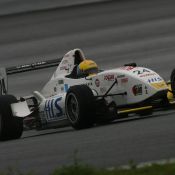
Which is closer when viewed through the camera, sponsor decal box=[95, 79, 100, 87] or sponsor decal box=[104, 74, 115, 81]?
sponsor decal box=[104, 74, 115, 81]

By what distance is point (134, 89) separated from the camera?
11344 millimetres

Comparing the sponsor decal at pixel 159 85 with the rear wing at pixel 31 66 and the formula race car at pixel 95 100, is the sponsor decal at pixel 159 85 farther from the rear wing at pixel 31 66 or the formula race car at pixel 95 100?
the rear wing at pixel 31 66

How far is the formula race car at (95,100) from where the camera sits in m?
11.1

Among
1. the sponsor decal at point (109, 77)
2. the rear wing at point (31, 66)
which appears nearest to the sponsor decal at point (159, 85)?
the sponsor decal at point (109, 77)

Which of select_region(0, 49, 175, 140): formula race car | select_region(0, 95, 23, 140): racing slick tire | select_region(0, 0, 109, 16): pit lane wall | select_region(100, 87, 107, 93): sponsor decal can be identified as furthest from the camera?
select_region(0, 0, 109, 16): pit lane wall

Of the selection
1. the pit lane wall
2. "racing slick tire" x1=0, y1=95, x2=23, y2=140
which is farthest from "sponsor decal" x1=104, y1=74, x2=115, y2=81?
the pit lane wall

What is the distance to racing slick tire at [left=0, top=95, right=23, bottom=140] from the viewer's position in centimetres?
1152

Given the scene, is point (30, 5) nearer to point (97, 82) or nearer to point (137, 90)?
point (97, 82)

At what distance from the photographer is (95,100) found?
36.3ft

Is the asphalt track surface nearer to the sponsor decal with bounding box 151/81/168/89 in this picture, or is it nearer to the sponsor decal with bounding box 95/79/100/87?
the sponsor decal with bounding box 95/79/100/87

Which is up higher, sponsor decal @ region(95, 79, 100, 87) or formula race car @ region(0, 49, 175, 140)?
sponsor decal @ region(95, 79, 100, 87)

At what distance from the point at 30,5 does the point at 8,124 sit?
4404mm

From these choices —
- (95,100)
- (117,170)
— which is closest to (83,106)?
(95,100)

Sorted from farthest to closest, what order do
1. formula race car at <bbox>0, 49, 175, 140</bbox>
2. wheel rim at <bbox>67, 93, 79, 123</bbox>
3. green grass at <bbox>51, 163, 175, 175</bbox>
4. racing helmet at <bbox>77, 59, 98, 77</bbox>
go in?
racing helmet at <bbox>77, 59, 98, 77</bbox>, wheel rim at <bbox>67, 93, 79, 123</bbox>, formula race car at <bbox>0, 49, 175, 140</bbox>, green grass at <bbox>51, 163, 175, 175</bbox>
